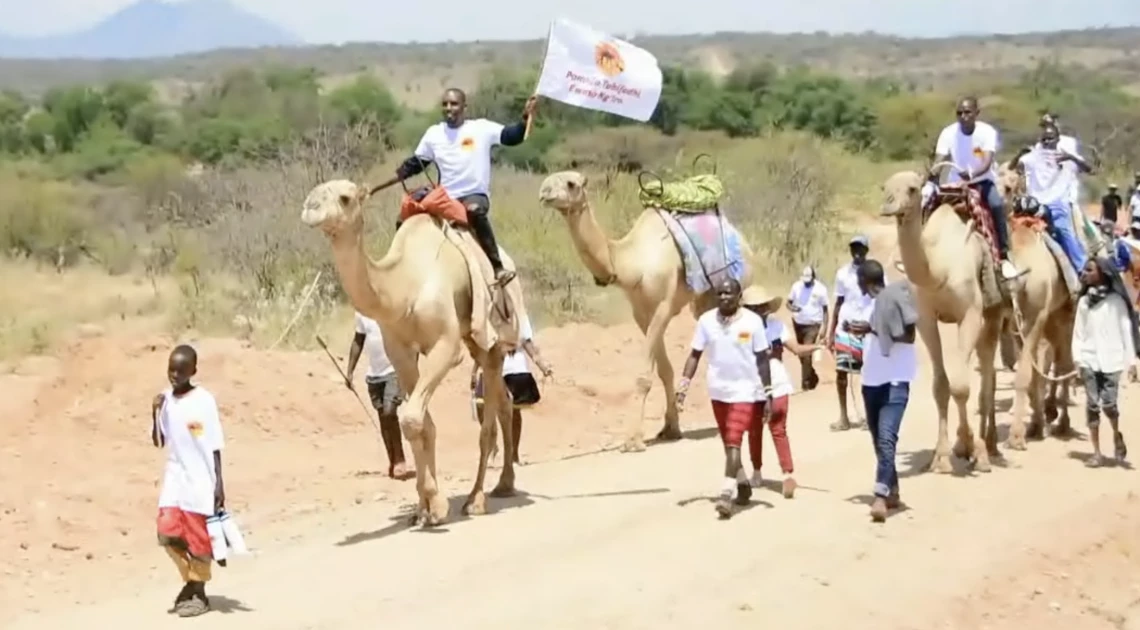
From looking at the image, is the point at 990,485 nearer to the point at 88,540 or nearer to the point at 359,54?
the point at 88,540

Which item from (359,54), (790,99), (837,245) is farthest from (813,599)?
(359,54)

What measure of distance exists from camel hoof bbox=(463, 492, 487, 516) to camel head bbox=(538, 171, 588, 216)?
3531mm

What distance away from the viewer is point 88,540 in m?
13.5

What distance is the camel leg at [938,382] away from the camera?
14.1m

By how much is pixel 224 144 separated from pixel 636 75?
116 ft

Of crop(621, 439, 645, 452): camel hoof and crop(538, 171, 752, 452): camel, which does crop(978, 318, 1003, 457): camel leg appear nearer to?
crop(538, 171, 752, 452): camel

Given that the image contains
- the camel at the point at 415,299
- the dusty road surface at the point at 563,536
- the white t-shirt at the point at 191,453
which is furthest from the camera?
the camel at the point at 415,299

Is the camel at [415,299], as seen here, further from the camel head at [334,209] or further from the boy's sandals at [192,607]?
the boy's sandals at [192,607]

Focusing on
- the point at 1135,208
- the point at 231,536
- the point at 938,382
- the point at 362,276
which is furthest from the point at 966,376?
the point at 1135,208

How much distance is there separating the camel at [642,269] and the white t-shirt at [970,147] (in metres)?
2.57

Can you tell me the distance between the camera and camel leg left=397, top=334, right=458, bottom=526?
39.7 feet

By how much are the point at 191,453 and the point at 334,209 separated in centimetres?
217

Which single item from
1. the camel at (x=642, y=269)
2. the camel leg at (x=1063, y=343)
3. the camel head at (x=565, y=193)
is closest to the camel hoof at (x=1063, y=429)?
the camel leg at (x=1063, y=343)

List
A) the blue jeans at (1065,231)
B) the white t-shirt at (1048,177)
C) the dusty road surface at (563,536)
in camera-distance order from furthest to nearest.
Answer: the white t-shirt at (1048,177), the blue jeans at (1065,231), the dusty road surface at (563,536)
